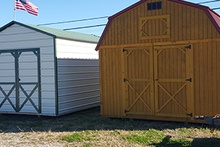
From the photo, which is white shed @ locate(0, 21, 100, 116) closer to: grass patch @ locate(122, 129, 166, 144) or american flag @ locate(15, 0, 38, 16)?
american flag @ locate(15, 0, 38, 16)

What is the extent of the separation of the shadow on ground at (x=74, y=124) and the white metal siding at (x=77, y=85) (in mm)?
548

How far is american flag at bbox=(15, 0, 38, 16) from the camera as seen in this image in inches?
583

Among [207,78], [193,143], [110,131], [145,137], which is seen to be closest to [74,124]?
[110,131]

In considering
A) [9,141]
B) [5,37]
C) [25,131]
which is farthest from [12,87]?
[9,141]

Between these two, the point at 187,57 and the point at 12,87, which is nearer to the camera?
the point at 187,57

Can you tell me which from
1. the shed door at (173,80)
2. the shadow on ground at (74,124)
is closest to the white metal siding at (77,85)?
the shadow on ground at (74,124)

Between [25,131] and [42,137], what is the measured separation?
42.5 inches

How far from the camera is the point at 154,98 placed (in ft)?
31.5

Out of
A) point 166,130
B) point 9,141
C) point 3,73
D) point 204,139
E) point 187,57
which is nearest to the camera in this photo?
point 204,139

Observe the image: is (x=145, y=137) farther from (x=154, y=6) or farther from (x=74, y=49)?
(x=74, y=49)

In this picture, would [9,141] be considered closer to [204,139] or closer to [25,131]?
[25,131]

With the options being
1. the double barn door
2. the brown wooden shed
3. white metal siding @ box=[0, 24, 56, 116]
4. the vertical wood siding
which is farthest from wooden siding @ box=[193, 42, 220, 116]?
white metal siding @ box=[0, 24, 56, 116]

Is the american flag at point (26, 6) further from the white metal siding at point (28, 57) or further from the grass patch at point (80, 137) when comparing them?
the grass patch at point (80, 137)

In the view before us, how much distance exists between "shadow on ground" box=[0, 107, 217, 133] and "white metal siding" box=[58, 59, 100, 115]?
21.6 inches
